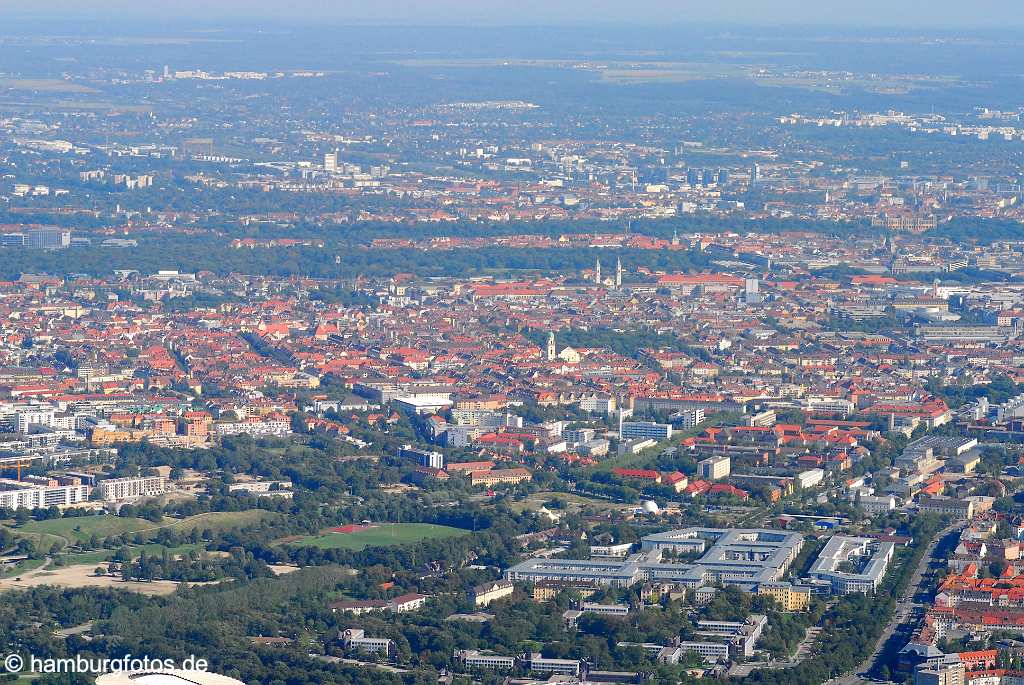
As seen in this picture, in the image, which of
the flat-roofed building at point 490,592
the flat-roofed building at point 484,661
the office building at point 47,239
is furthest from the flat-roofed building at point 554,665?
the office building at point 47,239

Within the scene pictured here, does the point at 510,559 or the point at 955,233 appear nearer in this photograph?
the point at 510,559

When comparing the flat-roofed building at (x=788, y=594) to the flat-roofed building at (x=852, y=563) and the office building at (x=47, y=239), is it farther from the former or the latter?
the office building at (x=47, y=239)

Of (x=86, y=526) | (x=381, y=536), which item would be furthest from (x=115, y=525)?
(x=381, y=536)

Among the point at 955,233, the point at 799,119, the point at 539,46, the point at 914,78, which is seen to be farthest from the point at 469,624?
the point at 539,46

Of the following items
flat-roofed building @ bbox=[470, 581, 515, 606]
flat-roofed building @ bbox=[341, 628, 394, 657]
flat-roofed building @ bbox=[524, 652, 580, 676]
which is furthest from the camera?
flat-roofed building @ bbox=[470, 581, 515, 606]

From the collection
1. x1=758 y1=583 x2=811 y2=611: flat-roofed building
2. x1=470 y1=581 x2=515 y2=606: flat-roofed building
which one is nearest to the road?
x1=758 y1=583 x2=811 y2=611: flat-roofed building

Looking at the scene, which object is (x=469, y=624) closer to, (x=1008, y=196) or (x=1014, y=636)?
(x=1014, y=636)

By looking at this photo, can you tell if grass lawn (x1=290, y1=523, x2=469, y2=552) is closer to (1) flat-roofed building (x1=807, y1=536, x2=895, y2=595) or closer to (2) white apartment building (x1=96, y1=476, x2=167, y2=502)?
(2) white apartment building (x1=96, y1=476, x2=167, y2=502)
